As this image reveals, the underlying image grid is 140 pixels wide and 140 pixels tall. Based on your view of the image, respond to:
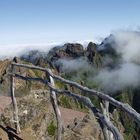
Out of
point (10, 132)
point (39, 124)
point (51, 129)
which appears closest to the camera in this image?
point (10, 132)

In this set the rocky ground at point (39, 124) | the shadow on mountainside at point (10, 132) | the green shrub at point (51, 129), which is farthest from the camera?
the green shrub at point (51, 129)

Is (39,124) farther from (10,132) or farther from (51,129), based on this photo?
(10,132)

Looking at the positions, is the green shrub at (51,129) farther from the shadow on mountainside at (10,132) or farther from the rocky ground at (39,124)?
the shadow on mountainside at (10,132)

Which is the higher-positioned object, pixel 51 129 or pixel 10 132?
pixel 10 132

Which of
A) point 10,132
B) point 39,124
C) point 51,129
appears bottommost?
point 51,129

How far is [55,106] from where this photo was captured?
A: 12539 millimetres

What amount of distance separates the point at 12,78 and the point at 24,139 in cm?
243

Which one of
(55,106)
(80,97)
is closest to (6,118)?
(55,106)

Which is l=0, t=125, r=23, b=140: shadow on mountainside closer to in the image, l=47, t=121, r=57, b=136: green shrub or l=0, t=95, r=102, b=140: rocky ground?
l=0, t=95, r=102, b=140: rocky ground

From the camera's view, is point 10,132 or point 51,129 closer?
point 10,132

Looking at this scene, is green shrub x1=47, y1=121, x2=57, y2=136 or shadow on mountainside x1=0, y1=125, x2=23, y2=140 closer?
shadow on mountainside x1=0, y1=125, x2=23, y2=140

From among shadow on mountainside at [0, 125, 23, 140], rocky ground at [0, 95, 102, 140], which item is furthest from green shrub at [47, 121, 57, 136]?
shadow on mountainside at [0, 125, 23, 140]

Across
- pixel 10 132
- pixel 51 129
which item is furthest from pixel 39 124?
pixel 10 132

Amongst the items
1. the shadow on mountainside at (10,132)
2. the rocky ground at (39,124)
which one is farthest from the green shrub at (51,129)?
the shadow on mountainside at (10,132)
